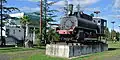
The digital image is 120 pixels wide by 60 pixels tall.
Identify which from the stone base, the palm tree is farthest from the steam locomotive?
the palm tree

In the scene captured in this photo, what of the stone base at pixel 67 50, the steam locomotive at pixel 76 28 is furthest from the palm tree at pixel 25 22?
the stone base at pixel 67 50

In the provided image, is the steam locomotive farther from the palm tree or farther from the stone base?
the palm tree

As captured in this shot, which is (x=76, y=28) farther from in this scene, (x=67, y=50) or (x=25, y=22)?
(x=25, y=22)

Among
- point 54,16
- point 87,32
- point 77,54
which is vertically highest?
point 54,16

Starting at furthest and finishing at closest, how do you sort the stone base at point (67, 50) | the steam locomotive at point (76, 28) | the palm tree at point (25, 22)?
the palm tree at point (25, 22), the steam locomotive at point (76, 28), the stone base at point (67, 50)

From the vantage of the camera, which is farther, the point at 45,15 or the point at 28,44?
the point at 45,15

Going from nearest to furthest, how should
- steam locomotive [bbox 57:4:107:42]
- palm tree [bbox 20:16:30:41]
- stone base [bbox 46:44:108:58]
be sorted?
stone base [bbox 46:44:108:58] < steam locomotive [bbox 57:4:107:42] < palm tree [bbox 20:16:30:41]

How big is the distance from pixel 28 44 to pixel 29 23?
39825 mm

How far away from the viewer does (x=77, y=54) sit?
20344 millimetres

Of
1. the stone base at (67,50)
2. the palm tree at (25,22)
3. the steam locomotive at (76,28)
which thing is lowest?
the stone base at (67,50)

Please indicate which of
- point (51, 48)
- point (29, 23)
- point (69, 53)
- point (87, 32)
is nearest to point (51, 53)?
point (51, 48)

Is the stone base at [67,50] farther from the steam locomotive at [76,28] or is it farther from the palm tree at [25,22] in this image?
the palm tree at [25,22]

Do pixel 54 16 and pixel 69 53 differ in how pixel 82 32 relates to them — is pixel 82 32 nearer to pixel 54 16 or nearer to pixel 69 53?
pixel 69 53

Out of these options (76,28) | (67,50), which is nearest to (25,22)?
(76,28)
